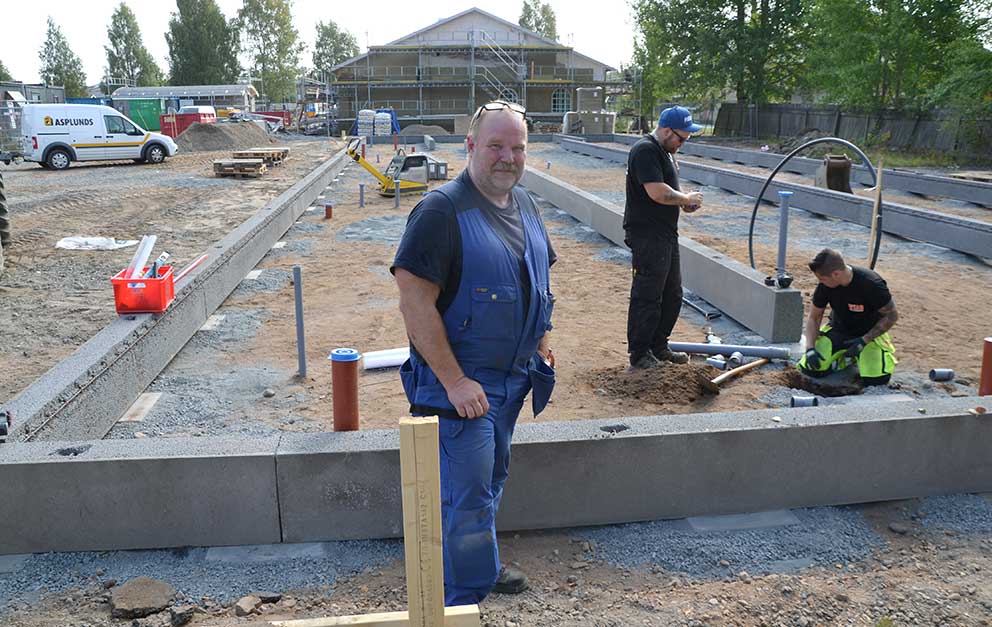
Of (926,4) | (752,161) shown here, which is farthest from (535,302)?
(926,4)

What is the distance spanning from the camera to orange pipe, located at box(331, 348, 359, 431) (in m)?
4.30

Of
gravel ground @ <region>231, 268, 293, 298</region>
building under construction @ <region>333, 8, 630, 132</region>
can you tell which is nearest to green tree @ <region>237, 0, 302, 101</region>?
building under construction @ <region>333, 8, 630, 132</region>

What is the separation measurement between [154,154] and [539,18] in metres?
80.1

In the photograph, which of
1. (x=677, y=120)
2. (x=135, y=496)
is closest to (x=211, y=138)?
(x=677, y=120)

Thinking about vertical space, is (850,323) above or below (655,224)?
below

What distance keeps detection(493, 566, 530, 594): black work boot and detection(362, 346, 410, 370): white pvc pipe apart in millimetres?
3199

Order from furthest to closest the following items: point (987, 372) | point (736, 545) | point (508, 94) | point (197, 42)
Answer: point (197, 42), point (508, 94), point (987, 372), point (736, 545)

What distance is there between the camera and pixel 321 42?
10212 centimetres

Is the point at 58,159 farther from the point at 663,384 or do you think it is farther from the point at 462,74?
the point at 462,74

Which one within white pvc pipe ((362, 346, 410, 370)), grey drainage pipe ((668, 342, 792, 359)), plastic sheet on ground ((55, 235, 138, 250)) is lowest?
white pvc pipe ((362, 346, 410, 370))

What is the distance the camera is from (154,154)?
27.9 m

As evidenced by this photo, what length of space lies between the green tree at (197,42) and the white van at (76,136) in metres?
56.3

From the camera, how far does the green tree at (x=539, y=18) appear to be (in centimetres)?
9969

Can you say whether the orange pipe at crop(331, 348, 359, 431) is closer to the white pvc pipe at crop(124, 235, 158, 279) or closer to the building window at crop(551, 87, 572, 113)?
the white pvc pipe at crop(124, 235, 158, 279)
